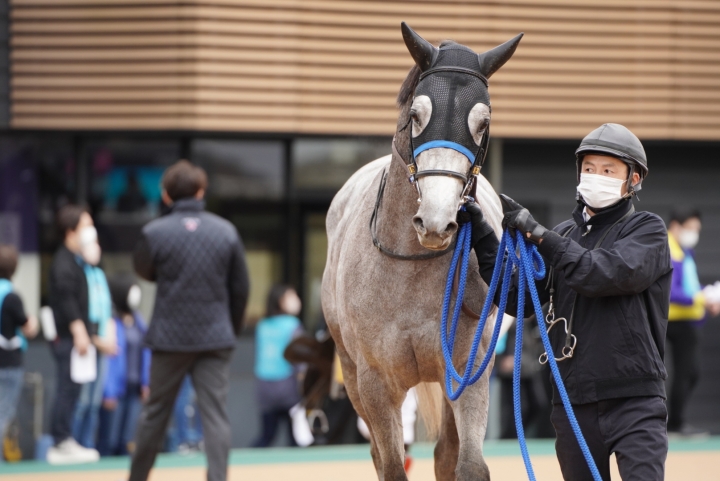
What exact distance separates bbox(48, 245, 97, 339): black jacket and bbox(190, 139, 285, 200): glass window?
237cm

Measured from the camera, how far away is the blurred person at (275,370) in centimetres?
892

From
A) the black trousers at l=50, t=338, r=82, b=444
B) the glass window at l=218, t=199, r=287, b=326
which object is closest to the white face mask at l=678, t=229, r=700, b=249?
the glass window at l=218, t=199, r=287, b=326

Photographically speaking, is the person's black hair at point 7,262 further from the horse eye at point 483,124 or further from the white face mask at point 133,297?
the horse eye at point 483,124

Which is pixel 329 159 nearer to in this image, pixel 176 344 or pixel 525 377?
pixel 525 377

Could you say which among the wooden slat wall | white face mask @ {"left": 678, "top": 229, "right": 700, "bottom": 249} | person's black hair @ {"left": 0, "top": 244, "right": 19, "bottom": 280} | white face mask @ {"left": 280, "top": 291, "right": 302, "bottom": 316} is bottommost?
white face mask @ {"left": 280, "top": 291, "right": 302, "bottom": 316}

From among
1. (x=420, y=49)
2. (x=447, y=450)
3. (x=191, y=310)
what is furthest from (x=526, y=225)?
(x=191, y=310)

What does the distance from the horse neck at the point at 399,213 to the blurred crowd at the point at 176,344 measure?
2.33 meters

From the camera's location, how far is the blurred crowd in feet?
20.0

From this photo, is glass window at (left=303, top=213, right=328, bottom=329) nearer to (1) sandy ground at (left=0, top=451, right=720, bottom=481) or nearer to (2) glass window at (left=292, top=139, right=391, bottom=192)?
(2) glass window at (left=292, top=139, right=391, bottom=192)

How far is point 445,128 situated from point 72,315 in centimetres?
510

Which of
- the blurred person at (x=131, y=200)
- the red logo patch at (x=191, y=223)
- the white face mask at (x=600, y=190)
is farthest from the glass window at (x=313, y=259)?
the white face mask at (x=600, y=190)

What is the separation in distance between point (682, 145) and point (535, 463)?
474cm

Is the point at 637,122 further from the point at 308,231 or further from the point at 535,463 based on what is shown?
the point at 535,463

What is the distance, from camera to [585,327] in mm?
3668
